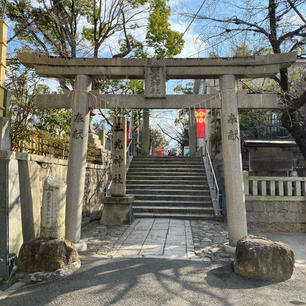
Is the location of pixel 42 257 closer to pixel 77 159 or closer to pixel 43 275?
pixel 43 275

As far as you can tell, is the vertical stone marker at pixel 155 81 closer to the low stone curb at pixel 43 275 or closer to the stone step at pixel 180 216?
the low stone curb at pixel 43 275

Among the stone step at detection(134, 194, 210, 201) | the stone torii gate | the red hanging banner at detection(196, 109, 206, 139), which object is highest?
the red hanging banner at detection(196, 109, 206, 139)

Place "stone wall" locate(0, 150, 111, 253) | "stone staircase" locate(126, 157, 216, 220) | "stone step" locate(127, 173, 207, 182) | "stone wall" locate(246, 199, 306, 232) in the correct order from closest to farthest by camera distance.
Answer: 1. "stone wall" locate(0, 150, 111, 253)
2. "stone wall" locate(246, 199, 306, 232)
3. "stone staircase" locate(126, 157, 216, 220)
4. "stone step" locate(127, 173, 207, 182)

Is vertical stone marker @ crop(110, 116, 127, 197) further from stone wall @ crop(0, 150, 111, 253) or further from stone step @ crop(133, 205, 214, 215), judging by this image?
stone wall @ crop(0, 150, 111, 253)

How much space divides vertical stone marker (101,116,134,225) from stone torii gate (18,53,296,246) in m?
3.00

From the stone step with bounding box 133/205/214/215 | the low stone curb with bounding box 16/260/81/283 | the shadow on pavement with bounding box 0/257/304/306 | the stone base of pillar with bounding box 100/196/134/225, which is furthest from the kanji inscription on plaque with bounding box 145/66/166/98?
the stone step with bounding box 133/205/214/215

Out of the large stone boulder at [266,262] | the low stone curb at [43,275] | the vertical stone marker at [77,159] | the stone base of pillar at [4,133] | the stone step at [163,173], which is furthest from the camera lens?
the stone step at [163,173]

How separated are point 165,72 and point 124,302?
15.7 feet

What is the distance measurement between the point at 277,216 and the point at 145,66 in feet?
21.5

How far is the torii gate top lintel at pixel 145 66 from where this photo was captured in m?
5.98

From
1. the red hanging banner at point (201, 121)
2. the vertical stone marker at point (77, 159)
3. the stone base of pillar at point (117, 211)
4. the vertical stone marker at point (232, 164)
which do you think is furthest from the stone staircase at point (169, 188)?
the vertical stone marker at point (77, 159)

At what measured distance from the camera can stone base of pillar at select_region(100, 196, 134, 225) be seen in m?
8.75

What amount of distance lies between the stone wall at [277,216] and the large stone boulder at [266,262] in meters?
4.38

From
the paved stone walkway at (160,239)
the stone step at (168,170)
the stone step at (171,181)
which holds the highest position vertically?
the stone step at (168,170)
